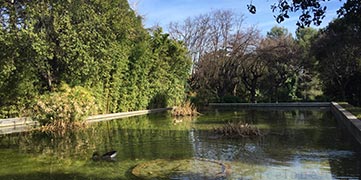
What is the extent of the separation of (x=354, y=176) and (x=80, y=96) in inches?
417

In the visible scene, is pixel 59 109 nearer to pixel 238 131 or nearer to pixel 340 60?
pixel 238 131

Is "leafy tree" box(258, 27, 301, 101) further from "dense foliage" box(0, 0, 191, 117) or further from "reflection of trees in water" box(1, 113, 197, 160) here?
"reflection of trees in water" box(1, 113, 197, 160)

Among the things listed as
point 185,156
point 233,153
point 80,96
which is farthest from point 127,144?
point 80,96

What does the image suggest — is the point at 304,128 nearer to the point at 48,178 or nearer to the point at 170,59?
the point at 48,178

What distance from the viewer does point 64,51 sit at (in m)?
15.4

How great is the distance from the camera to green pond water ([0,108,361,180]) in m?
6.32

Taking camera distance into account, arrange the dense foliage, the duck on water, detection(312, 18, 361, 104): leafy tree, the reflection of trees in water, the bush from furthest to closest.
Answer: detection(312, 18, 361, 104): leafy tree < the dense foliage < the bush < the reflection of trees in water < the duck on water

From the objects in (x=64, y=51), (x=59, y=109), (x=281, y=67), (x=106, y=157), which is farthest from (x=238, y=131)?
(x=281, y=67)

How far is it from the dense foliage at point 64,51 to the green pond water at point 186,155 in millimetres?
3681

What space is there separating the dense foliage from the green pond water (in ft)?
12.1

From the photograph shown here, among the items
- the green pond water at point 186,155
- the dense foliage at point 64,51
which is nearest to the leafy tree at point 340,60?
the dense foliage at point 64,51

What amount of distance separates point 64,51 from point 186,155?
9351 millimetres

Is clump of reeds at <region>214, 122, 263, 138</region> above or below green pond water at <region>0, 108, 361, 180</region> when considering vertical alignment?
above

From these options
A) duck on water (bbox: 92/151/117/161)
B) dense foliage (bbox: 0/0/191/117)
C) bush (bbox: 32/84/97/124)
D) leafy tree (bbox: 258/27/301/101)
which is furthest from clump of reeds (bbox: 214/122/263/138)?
leafy tree (bbox: 258/27/301/101)
